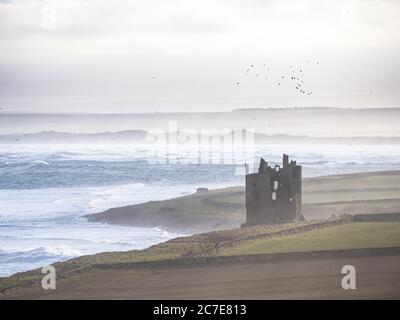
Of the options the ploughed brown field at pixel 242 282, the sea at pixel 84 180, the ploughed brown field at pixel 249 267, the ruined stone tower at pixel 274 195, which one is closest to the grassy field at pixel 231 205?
the sea at pixel 84 180

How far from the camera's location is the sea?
24547 millimetres

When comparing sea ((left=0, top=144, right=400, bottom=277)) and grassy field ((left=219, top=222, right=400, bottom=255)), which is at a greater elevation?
sea ((left=0, top=144, right=400, bottom=277))

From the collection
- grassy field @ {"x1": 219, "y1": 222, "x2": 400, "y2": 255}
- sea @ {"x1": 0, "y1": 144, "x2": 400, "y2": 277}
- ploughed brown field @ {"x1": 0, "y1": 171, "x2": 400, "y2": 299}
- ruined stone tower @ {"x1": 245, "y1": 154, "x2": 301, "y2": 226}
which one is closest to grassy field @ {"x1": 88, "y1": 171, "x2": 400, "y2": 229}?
sea @ {"x1": 0, "y1": 144, "x2": 400, "y2": 277}

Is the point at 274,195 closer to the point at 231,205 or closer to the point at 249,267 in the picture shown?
the point at 249,267

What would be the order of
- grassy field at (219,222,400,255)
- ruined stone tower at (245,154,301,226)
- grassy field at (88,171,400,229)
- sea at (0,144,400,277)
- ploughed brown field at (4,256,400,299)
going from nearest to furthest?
1. ploughed brown field at (4,256,400,299)
2. grassy field at (219,222,400,255)
3. sea at (0,144,400,277)
4. ruined stone tower at (245,154,301,226)
5. grassy field at (88,171,400,229)

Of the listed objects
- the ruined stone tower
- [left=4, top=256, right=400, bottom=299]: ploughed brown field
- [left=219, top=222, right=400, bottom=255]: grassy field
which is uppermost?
the ruined stone tower

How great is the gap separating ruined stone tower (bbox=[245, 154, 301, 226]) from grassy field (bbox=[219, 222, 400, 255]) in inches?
126

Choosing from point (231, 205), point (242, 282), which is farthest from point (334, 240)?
point (231, 205)

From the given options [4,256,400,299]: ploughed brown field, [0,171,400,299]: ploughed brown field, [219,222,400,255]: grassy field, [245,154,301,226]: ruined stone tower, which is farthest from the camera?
[245,154,301,226]: ruined stone tower

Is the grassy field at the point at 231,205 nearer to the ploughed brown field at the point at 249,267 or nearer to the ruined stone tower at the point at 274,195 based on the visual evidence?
the ploughed brown field at the point at 249,267

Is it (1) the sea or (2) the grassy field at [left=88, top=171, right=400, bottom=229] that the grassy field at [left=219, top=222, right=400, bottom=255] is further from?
(2) the grassy field at [left=88, top=171, right=400, bottom=229]

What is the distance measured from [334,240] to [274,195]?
18.9ft

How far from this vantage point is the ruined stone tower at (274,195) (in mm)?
30281

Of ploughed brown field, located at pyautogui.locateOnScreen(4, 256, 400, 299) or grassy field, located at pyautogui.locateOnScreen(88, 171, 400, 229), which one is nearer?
ploughed brown field, located at pyautogui.locateOnScreen(4, 256, 400, 299)
